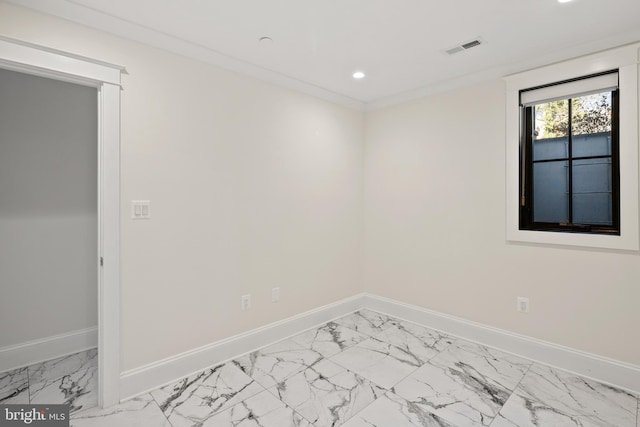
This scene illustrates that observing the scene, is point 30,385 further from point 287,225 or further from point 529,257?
point 529,257

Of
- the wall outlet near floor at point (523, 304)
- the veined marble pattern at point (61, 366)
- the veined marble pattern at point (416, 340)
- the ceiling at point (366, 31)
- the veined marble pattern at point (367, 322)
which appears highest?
the ceiling at point (366, 31)

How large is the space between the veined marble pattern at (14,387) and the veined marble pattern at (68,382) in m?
0.03

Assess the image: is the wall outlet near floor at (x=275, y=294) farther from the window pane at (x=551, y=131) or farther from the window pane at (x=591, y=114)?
the window pane at (x=591, y=114)

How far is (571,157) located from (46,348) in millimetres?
4683

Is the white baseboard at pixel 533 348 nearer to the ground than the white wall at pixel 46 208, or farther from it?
nearer to the ground

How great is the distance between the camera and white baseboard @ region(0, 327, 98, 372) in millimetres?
2531

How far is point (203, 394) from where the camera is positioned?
2.19 meters

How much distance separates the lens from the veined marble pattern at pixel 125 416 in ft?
6.22

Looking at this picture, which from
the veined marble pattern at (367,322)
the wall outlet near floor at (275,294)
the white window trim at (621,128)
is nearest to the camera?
the white window trim at (621,128)

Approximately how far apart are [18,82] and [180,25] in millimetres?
1592

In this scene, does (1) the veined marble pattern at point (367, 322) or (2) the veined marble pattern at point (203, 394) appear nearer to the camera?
(2) the veined marble pattern at point (203, 394)

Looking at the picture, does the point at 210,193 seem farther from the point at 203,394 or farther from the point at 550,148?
the point at 550,148

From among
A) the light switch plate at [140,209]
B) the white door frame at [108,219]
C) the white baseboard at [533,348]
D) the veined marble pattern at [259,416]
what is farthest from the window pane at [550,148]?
the white door frame at [108,219]

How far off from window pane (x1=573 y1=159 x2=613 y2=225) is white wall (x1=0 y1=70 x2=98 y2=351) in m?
4.24
